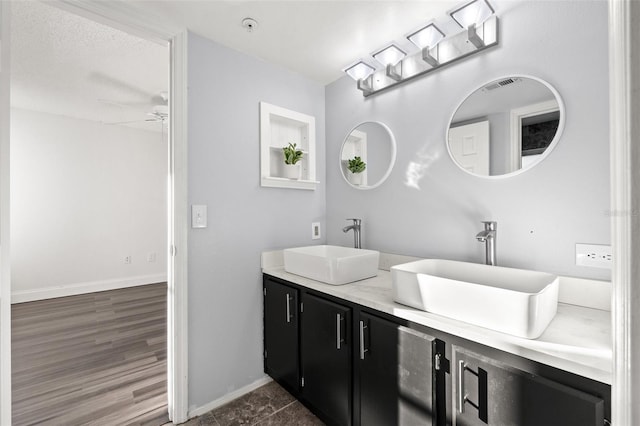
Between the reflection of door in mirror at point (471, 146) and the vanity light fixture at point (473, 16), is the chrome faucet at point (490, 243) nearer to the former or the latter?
the reflection of door in mirror at point (471, 146)

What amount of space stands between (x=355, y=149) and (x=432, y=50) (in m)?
0.76

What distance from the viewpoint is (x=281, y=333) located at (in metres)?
1.83

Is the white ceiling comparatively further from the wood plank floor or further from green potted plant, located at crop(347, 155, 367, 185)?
the wood plank floor

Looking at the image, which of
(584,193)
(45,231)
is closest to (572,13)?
→ (584,193)

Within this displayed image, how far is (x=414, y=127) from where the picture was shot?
1.75 meters

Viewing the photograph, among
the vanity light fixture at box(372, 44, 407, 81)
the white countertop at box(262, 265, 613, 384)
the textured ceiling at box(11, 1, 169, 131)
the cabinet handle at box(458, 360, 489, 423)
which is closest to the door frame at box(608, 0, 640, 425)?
the white countertop at box(262, 265, 613, 384)

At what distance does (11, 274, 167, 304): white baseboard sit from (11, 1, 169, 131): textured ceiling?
227 centimetres

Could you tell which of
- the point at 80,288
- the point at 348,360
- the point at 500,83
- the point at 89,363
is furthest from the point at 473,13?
the point at 80,288

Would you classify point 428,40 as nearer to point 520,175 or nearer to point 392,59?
point 392,59

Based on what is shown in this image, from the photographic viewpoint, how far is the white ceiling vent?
1354 millimetres

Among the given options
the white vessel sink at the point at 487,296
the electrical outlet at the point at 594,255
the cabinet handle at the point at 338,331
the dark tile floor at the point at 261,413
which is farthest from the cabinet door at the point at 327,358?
the electrical outlet at the point at 594,255

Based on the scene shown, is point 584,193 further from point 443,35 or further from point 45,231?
point 45,231

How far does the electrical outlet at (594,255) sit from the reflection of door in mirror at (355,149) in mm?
1190

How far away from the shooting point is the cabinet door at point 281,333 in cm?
173
